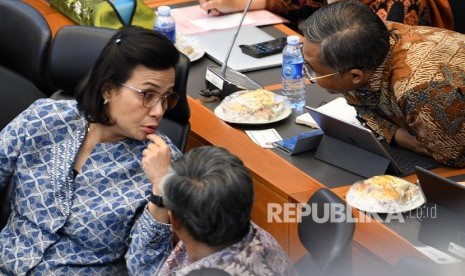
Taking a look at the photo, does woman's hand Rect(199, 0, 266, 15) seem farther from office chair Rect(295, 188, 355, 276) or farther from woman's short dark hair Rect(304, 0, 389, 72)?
office chair Rect(295, 188, 355, 276)

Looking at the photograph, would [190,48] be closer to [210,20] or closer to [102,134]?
[210,20]

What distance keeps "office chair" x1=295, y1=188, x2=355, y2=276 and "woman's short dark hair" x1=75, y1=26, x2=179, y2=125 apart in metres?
0.55

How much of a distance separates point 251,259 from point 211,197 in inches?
6.0

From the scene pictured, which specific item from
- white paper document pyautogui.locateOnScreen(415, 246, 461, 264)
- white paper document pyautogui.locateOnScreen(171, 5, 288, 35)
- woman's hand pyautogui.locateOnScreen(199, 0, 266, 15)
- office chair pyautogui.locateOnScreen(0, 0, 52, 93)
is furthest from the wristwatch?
woman's hand pyautogui.locateOnScreen(199, 0, 266, 15)

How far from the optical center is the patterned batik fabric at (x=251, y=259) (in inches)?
72.6

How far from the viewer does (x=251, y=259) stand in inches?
73.2

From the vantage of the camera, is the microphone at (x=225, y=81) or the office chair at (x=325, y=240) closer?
the office chair at (x=325, y=240)

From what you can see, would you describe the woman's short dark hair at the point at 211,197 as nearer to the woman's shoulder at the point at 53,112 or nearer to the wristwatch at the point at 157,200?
the wristwatch at the point at 157,200

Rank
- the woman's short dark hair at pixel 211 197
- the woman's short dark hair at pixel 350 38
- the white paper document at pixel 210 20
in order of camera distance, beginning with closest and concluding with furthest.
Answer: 1. the woman's short dark hair at pixel 211 197
2. the woman's short dark hair at pixel 350 38
3. the white paper document at pixel 210 20

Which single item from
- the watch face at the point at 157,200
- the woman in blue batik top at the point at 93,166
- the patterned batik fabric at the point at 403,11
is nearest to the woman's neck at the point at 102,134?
the woman in blue batik top at the point at 93,166

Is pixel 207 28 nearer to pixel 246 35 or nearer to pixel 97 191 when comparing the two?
pixel 246 35

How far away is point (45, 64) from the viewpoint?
9.60ft

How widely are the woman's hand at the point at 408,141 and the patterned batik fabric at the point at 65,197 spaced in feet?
2.14

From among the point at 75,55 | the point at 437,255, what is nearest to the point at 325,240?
the point at 437,255
